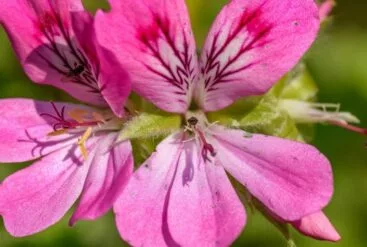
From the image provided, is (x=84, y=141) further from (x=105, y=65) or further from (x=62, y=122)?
(x=105, y=65)

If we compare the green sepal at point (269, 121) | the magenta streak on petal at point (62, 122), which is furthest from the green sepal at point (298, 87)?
the magenta streak on petal at point (62, 122)

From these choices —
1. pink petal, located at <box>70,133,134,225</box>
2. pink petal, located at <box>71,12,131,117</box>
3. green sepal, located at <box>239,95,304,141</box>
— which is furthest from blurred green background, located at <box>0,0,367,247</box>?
pink petal, located at <box>71,12,131,117</box>

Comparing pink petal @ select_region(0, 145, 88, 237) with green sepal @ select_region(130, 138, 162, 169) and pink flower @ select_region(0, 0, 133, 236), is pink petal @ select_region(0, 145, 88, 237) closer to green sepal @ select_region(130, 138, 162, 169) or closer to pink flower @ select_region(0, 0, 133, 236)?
pink flower @ select_region(0, 0, 133, 236)

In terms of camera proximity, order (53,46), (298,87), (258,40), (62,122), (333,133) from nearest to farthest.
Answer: (258,40), (53,46), (62,122), (298,87), (333,133)

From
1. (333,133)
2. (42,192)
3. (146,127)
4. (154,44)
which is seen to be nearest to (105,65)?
(154,44)

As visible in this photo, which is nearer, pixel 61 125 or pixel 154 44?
pixel 154 44

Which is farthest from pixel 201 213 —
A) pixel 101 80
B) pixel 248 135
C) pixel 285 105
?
pixel 285 105

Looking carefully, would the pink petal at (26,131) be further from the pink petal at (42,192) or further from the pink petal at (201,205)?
the pink petal at (201,205)
